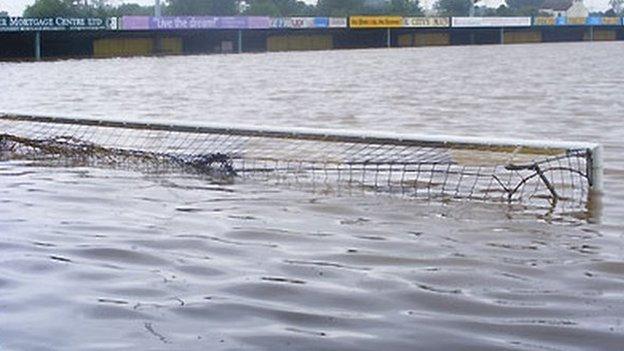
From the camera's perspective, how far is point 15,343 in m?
5.07

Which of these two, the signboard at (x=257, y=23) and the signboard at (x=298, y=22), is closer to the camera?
the signboard at (x=257, y=23)

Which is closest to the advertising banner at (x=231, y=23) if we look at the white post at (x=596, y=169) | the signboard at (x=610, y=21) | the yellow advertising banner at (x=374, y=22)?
the yellow advertising banner at (x=374, y=22)

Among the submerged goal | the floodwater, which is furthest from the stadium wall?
the floodwater

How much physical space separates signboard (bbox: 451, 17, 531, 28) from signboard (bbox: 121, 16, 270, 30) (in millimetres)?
21326

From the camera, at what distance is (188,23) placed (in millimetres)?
64375

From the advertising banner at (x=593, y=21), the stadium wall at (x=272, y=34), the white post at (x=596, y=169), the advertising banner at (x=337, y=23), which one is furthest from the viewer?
the advertising banner at (x=593, y=21)

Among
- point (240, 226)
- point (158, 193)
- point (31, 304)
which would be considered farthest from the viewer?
point (158, 193)

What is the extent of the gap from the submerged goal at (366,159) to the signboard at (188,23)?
157 ft

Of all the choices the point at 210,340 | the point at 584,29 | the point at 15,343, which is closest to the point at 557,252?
the point at 210,340

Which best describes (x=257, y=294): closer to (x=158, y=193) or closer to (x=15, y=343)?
(x=15, y=343)

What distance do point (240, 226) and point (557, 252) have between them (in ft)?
7.49

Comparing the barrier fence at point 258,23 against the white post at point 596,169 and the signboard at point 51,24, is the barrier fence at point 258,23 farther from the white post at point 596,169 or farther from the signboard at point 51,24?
the white post at point 596,169

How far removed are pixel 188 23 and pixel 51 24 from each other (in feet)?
36.8

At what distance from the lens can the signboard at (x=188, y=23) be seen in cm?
6109
